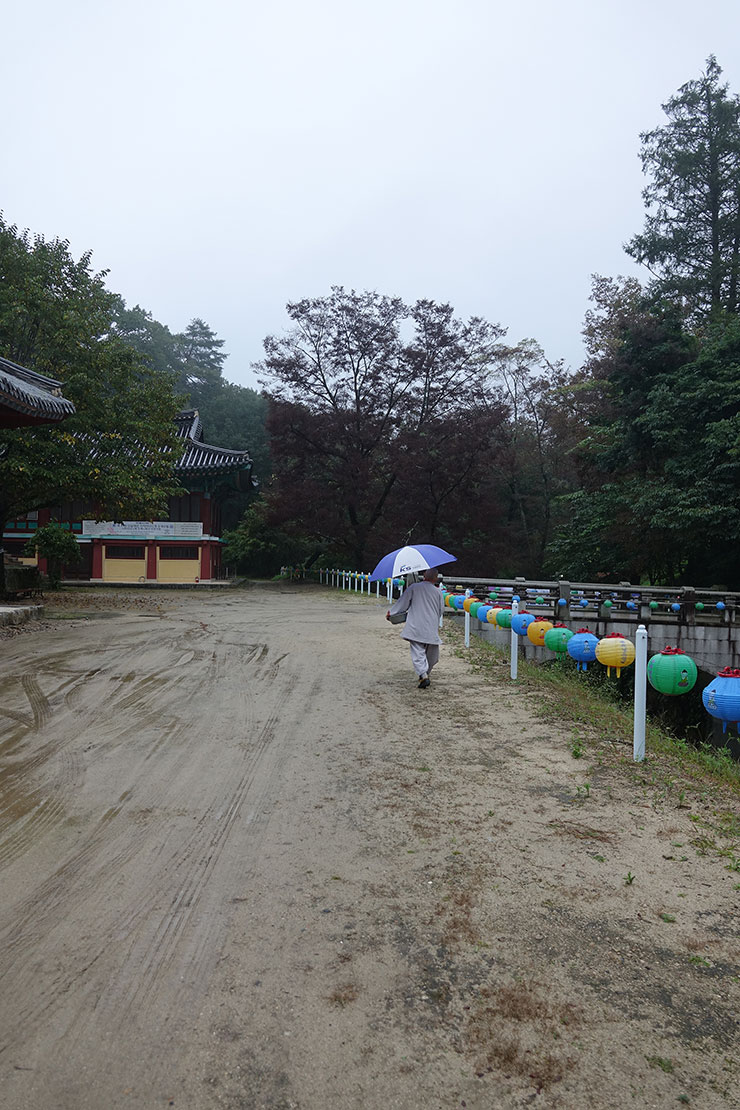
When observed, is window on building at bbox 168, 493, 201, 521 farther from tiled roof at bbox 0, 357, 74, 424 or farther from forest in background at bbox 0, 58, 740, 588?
tiled roof at bbox 0, 357, 74, 424

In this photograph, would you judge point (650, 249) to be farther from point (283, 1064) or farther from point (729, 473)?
point (283, 1064)

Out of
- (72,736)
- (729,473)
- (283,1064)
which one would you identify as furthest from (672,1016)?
(729,473)

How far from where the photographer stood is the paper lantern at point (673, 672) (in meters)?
5.61

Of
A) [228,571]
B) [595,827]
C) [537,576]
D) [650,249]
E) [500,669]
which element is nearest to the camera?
[595,827]

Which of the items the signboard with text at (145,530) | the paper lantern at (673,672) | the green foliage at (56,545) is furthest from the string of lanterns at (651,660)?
the signboard with text at (145,530)

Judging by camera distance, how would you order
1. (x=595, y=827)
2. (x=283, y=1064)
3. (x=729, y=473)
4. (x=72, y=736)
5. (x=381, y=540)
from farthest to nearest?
(x=381, y=540)
(x=729, y=473)
(x=72, y=736)
(x=595, y=827)
(x=283, y=1064)

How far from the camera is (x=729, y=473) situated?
59.1 ft

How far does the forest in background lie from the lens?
59.1 feet

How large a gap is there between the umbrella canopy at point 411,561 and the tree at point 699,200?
2119cm

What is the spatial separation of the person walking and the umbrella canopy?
0.19 m

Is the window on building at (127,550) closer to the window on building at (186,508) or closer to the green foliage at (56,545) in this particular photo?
the window on building at (186,508)

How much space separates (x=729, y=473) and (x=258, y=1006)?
18857 millimetres

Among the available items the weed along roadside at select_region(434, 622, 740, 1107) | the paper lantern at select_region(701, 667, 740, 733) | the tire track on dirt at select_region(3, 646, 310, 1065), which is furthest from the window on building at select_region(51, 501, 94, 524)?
the paper lantern at select_region(701, 667, 740, 733)

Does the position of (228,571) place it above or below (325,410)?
below
